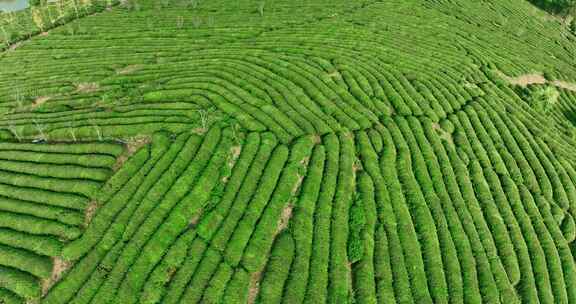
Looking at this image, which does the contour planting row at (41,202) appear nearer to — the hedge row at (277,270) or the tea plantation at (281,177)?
the tea plantation at (281,177)

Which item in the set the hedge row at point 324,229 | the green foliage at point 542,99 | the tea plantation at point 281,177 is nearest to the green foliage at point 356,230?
the tea plantation at point 281,177

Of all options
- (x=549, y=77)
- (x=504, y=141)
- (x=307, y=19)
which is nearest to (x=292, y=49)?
(x=307, y=19)

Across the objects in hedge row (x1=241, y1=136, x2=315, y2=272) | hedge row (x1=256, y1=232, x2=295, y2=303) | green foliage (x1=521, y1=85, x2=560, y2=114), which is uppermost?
green foliage (x1=521, y1=85, x2=560, y2=114)

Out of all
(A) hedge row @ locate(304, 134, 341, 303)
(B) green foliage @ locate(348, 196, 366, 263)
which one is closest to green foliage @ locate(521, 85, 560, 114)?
(A) hedge row @ locate(304, 134, 341, 303)

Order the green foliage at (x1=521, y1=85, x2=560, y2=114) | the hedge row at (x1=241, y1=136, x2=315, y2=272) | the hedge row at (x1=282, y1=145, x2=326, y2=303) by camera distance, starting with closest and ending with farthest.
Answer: the hedge row at (x1=282, y1=145, x2=326, y2=303) → the hedge row at (x1=241, y1=136, x2=315, y2=272) → the green foliage at (x1=521, y1=85, x2=560, y2=114)

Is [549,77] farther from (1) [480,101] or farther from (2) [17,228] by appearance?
(2) [17,228]

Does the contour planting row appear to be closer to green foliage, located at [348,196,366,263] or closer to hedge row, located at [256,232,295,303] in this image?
hedge row, located at [256,232,295,303]

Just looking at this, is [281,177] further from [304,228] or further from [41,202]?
[41,202]

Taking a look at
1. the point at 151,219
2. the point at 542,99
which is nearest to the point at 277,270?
the point at 151,219

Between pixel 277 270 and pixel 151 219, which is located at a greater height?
pixel 151 219
